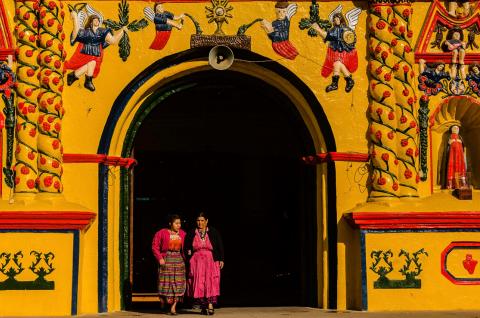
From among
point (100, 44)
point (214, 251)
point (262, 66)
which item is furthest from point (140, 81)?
point (214, 251)

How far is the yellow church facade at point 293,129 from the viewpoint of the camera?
49.1ft

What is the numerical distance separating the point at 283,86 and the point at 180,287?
12.4ft

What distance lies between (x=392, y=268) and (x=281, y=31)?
14.0 feet

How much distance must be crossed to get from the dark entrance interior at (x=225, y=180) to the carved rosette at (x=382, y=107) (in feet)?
15.4

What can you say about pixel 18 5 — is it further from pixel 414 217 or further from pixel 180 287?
pixel 414 217

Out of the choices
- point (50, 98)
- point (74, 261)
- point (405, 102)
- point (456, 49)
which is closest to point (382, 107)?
point (405, 102)

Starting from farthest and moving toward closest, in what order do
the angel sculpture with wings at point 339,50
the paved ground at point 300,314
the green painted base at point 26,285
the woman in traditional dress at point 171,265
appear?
the angel sculpture with wings at point 339,50 → the woman in traditional dress at point 171,265 → the green painted base at point 26,285 → the paved ground at point 300,314

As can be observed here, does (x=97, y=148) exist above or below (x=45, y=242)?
above

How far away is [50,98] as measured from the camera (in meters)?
15.1

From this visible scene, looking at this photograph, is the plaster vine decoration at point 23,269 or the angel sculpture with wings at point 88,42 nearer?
the plaster vine decoration at point 23,269

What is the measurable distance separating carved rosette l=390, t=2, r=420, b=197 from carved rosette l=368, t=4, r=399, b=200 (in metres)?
0.07

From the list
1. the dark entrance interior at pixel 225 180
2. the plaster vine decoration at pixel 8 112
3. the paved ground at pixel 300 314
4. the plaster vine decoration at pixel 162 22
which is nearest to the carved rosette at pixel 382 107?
the paved ground at pixel 300 314

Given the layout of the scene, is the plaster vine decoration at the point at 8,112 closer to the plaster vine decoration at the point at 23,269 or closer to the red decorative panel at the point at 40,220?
the red decorative panel at the point at 40,220

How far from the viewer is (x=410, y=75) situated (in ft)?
51.1
